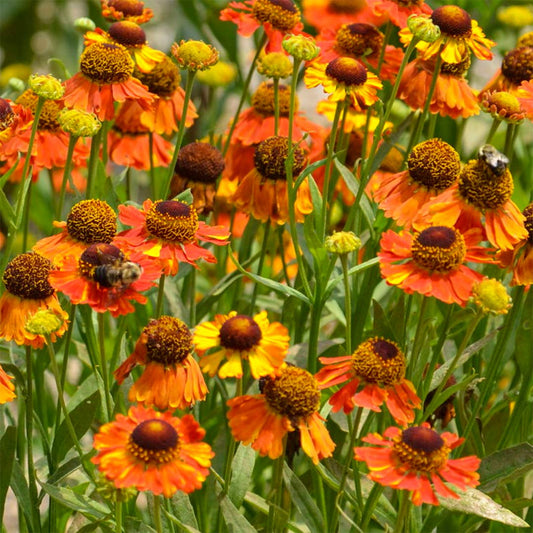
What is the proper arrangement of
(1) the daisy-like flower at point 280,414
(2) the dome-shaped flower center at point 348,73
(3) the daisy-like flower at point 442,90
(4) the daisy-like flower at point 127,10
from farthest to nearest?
(4) the daisy-like flower at point 127,10 → (3) the daisy-like flower at point 442,90 → (2) the dome-shaped flower center at point 348,73 → (1) the daisy-like flower at point 280,414

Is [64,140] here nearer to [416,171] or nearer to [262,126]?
[262,126]

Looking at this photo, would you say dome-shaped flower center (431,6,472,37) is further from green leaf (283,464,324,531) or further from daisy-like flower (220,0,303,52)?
green leaf (283,464,324,531)

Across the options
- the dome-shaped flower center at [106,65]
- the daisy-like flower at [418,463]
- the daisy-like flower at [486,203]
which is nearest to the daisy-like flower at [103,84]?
the dome-shaped flower center at [106,65]

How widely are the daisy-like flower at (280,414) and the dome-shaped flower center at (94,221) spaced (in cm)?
24

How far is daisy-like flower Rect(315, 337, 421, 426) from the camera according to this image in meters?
0.92

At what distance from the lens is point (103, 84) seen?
1.18m

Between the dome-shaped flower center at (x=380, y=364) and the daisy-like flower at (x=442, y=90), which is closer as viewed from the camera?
the dome-shaped flower center at (x=380, y=364)

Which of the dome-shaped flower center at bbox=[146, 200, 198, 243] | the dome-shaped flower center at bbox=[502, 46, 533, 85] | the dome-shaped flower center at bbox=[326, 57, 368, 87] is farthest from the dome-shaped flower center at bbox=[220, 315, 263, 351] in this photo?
the dome-shaped flower center at bbox=[502, 46, 533, 85]

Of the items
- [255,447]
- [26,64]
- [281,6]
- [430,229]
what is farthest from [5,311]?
[26,64]

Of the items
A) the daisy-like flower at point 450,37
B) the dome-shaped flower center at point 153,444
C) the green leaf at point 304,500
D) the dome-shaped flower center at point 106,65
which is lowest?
the green leaf at point 304,500

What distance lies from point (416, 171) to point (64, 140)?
460mm

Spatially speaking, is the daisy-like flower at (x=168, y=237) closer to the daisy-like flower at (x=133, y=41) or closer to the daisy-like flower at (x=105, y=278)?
the daisy-like flower at (x=105, y=278)

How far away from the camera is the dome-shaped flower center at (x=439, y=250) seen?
92 centimetres

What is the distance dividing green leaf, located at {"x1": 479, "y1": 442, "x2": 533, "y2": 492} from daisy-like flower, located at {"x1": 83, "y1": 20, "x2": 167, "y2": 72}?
2.01 ft
